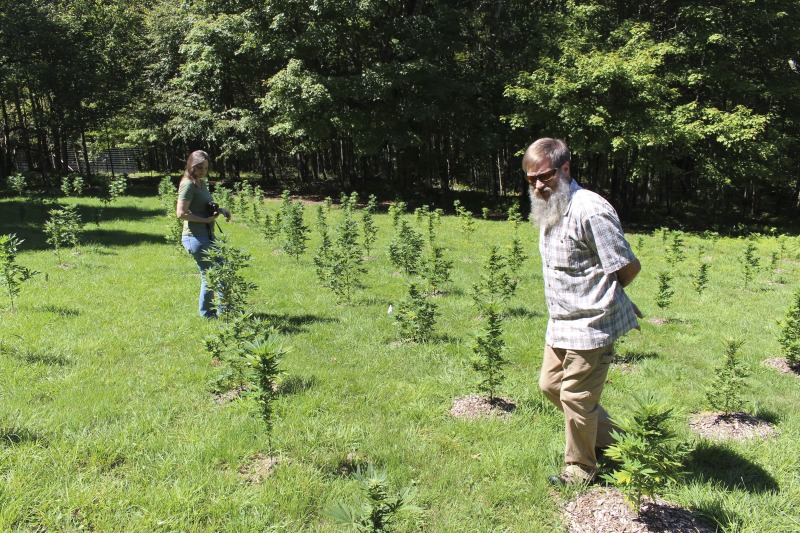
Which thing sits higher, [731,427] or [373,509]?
[373,509]

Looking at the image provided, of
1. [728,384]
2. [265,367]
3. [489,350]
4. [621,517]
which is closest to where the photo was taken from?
[621,517]

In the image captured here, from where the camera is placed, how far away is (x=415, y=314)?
5.54m

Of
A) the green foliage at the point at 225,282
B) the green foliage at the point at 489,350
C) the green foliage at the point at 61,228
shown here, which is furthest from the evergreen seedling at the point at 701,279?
the green foliage at the point at 61,228

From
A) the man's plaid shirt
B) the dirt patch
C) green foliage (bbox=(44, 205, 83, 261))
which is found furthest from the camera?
green foliage (bbox=(44, 205, 83, 261))

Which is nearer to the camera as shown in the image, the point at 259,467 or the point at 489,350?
the point at 259,467

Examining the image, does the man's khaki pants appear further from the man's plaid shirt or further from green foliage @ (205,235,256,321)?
green foliage @ (205,235,256,321)

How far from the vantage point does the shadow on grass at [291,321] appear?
5.96m

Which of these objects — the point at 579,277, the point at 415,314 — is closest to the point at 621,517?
the point at 579,277

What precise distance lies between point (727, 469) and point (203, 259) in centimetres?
543

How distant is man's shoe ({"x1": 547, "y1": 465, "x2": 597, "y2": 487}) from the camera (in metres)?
3.12

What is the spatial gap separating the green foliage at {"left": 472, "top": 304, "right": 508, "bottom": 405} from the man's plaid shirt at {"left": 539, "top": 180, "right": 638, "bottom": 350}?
103 centimetres

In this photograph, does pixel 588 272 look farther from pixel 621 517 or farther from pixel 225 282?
pixel 225 282

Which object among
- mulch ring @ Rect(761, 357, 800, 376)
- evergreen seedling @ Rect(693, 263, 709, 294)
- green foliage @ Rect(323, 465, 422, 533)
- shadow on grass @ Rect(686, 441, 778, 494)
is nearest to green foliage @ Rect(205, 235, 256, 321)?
green foliage @ Rect(323, 465, 422, 533)

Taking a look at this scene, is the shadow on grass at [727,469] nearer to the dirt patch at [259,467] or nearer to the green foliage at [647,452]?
the green foliage at [647,452]
